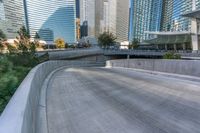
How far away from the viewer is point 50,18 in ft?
578

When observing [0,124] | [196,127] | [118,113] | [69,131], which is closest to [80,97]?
[118,113]

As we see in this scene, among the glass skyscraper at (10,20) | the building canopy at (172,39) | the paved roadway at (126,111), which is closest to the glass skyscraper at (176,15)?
the building canopy at (172,39)

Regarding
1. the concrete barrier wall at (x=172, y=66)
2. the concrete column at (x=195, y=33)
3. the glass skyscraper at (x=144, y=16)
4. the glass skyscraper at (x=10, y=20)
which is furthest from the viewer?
the glass skyscraper at (x=144, y=16)

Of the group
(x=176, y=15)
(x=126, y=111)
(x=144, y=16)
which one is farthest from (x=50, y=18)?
(x=126, y=111)

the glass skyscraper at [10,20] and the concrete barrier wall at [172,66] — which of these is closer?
the concrete barrier wall at [172,66]

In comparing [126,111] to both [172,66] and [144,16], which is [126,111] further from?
[144,16]

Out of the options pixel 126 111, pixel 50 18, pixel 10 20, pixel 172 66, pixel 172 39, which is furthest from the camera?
pixel 50 18

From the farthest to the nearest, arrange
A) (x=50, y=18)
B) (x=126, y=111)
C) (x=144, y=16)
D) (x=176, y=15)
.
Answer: (x=144, y=16) < (x=50, y=18) < (x=176, y=15) < (x=126, y=111)

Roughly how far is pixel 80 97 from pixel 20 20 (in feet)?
455

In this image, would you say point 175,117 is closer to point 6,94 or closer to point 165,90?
point 165,90

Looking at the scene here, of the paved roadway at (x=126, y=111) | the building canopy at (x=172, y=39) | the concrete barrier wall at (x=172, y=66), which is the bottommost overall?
the paved roadway at (x=126, y=111)

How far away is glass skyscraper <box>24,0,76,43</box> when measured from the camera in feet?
568

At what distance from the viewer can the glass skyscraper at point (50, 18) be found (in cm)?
17300

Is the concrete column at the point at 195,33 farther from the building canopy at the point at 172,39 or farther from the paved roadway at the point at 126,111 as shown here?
the paved roadway at the point at 126,111
